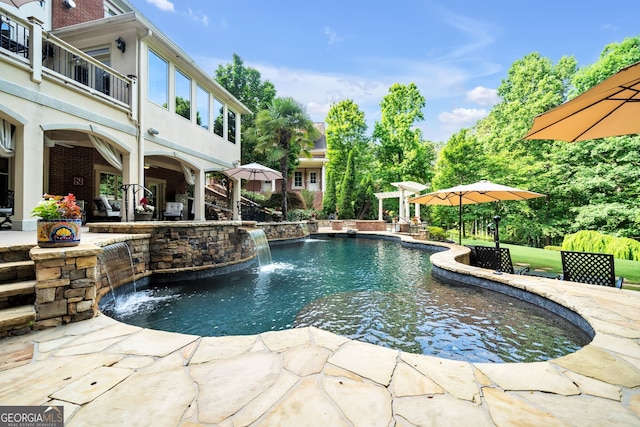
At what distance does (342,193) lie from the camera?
22.1m

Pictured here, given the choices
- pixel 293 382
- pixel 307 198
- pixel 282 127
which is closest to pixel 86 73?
pixel 282 127

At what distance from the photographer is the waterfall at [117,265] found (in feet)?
15.5

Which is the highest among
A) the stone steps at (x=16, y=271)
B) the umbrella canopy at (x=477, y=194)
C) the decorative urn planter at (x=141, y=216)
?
the umbrella canopy at (x=477, y=194)

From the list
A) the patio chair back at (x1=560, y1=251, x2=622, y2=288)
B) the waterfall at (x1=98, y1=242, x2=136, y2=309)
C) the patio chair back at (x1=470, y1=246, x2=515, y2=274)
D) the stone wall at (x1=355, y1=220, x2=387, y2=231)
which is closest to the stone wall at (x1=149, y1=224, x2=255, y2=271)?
the waterfall at (x1=98, y1=242, x2=136, y2=309)

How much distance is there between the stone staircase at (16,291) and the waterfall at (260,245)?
462cm

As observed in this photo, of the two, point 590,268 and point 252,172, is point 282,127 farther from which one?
point 590,268

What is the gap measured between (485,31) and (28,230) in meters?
18.3

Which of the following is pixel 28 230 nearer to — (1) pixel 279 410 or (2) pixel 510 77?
(1) pixel 279 410

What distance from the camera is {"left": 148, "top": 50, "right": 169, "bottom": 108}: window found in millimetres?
8759

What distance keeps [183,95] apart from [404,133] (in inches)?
668

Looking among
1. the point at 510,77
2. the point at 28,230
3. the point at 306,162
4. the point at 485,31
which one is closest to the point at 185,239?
the point at 28,230

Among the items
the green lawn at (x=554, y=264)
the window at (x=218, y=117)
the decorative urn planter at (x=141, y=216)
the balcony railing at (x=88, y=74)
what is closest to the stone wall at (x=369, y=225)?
the green lawn at (x=554, y=264)

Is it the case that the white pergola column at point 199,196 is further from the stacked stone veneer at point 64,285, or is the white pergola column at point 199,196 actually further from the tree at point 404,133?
the tree at point 404,133

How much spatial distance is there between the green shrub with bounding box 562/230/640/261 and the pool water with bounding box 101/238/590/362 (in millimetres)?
5305
